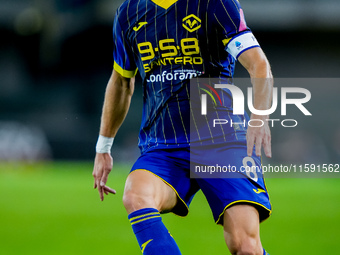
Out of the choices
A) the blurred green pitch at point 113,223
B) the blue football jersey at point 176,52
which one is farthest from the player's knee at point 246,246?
the blurred green pitch at point 113,223

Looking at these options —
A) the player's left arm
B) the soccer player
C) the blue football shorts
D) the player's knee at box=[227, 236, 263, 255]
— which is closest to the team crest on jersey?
the soccer player

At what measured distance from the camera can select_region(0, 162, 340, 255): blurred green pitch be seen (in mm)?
5805

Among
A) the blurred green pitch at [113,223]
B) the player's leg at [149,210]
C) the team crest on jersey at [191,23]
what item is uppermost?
the team crest on jersey at [191,23]

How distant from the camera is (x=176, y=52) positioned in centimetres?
348

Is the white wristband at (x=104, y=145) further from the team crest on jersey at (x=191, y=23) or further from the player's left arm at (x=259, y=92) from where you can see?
the player's left arm at (x=259, y=92)

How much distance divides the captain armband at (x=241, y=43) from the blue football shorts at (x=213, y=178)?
0.59 meters

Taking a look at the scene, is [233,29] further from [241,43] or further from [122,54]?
[122,54]

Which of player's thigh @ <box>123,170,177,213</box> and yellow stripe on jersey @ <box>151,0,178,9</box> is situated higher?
yellow stripe on jersey @ <box>151,0,178,9</box>

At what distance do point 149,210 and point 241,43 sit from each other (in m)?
1.06

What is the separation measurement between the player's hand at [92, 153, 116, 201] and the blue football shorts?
41cm

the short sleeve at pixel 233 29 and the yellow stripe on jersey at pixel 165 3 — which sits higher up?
the yellow stripe on jersey at pixel 165 3

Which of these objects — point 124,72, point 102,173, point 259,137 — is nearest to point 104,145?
point 102,173

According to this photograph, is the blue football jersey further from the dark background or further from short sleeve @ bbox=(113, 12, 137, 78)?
the dark background

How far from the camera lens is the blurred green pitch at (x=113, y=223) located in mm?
5805
